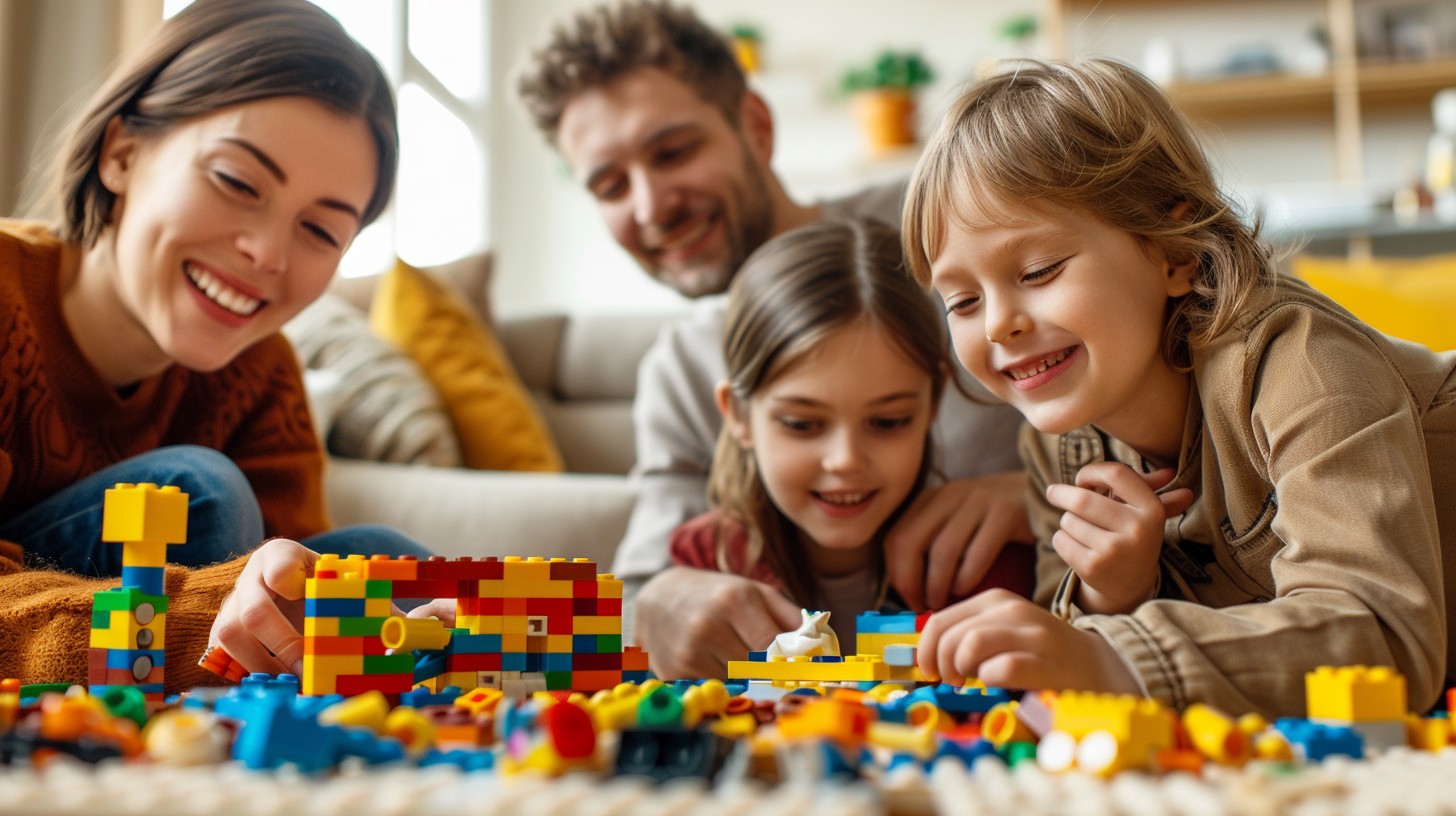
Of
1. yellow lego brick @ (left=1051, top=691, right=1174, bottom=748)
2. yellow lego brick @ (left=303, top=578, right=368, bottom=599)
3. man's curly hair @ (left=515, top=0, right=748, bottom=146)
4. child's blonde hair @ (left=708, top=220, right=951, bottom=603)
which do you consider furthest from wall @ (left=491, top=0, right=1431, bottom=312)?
yellow lego brick @ (left=1051, top=691, right=1174, bottom=748)

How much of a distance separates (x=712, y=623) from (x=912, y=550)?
0.22m

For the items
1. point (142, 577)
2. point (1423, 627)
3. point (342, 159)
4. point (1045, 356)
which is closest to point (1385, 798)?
point (1423, 627)

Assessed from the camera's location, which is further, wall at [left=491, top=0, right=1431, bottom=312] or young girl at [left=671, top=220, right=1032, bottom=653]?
wall at [left=491, top=0, right=1431, bottom=312]

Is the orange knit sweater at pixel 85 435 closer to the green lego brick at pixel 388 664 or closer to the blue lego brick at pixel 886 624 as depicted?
the green lego brick at pixel 388 664

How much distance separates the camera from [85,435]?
110 cm

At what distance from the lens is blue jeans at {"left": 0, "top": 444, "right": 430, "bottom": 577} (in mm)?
952

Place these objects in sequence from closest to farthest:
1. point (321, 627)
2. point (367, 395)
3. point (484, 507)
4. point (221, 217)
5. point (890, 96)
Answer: point (321, 627)
point (221, 217)
point (484, 507)
point (367, 395)
point (890, 96)

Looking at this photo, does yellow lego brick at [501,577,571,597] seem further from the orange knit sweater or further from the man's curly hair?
the man's curly hair

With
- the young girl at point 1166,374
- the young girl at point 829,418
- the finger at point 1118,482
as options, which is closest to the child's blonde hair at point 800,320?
the young girl at point 829,418

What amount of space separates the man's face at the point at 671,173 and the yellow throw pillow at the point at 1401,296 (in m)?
0.81

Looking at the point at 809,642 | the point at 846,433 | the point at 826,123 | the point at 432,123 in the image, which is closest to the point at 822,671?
the point at 809,642

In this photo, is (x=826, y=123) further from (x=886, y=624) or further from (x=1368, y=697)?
(x=1368, y=697)

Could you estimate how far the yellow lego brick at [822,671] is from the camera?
80cm

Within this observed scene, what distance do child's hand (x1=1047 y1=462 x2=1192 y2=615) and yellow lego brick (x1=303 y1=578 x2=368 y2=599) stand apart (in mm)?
515
